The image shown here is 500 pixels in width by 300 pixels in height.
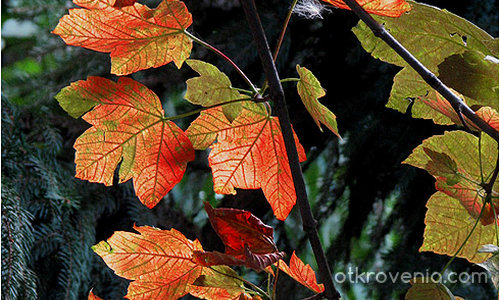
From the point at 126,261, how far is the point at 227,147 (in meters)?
0.08

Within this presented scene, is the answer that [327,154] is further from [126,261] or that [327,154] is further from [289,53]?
[126,261]

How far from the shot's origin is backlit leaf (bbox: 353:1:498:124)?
19 cm

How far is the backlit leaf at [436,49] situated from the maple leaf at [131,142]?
0.36 ft

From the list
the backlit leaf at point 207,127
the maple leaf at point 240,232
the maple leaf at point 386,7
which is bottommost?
the maple leaf at point 240,232

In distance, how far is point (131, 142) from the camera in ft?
0.78

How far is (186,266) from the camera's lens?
0.80 feet

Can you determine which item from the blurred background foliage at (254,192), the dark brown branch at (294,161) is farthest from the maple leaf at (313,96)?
Answer: the blurred background foliage at (254,192)

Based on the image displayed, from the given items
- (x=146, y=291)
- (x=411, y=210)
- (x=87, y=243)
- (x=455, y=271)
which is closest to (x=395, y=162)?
(x=411, y=210)

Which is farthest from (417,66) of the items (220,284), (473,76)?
(220,284)

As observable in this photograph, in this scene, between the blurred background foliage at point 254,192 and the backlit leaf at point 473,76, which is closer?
the backlit leaf at point 473,76

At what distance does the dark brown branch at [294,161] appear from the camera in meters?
0.19

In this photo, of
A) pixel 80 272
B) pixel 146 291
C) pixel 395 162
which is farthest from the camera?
pixel 395 162

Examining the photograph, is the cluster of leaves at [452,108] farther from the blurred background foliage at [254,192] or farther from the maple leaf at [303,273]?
the blurred background foliage at [254,192]

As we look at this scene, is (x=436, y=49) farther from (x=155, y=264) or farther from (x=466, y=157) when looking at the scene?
(x=155, y=264)
